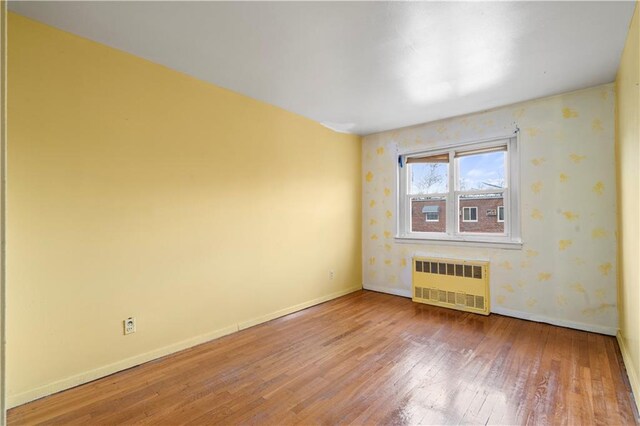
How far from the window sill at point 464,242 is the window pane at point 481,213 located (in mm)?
164

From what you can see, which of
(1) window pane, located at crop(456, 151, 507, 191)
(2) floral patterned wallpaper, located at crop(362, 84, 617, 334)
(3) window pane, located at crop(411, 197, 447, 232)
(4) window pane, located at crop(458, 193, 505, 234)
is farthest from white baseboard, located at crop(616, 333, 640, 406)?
(3) window pane, located at crop(411, 197, 447, 232)

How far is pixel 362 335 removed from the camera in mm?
3068

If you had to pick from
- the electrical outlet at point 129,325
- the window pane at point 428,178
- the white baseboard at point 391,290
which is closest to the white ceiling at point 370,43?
the window pane at point 428,178

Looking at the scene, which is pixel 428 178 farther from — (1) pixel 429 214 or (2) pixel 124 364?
(2) pixel 124 364

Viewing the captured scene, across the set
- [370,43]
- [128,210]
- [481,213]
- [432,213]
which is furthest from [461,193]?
[128,210]

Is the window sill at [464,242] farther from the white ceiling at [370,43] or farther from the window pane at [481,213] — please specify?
the white ceiling at [370,43]

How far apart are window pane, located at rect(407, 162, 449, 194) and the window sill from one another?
675mm

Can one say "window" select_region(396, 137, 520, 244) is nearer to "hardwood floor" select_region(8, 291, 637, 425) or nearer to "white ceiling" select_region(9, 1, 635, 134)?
"white ceiling" select_region(9, 1, 635, 134)

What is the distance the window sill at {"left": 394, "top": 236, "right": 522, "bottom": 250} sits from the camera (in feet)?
11.7

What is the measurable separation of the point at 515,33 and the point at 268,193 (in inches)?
102

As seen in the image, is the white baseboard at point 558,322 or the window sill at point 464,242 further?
the window sill at point 464,242

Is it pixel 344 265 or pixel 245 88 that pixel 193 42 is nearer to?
pixel 245 88

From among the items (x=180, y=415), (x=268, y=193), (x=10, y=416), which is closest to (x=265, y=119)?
(x=268, y=193)

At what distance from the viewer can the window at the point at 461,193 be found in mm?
3684
